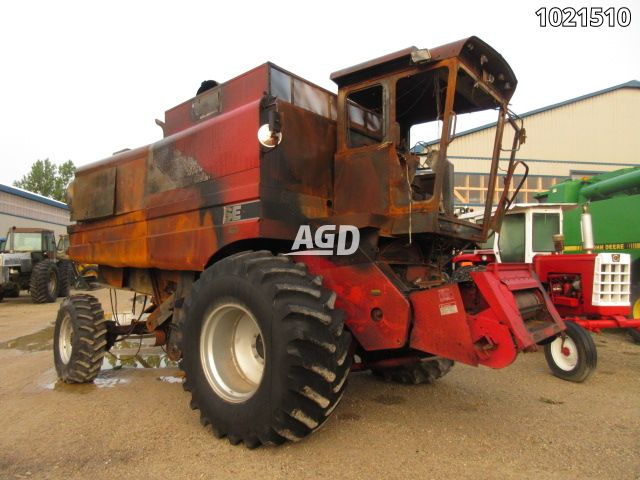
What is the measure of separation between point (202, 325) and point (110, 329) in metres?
2.38

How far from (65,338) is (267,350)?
141 inches

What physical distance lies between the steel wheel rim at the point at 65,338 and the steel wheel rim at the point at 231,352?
8.78 feet

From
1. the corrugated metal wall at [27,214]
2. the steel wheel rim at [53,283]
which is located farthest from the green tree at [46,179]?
the steel wheel rim at [53,283]

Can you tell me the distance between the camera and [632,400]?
4527mm

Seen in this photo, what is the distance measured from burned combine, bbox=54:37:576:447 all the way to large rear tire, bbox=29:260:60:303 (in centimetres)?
1185

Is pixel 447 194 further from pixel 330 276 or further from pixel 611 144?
pixel 611 144

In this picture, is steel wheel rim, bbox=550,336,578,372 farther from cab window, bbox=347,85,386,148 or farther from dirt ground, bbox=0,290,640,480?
cab window, bbox=347,85,386,148

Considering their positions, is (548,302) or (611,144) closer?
(548,302)

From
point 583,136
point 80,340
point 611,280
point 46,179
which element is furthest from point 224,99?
point 46,179

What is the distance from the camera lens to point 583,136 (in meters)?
22.7

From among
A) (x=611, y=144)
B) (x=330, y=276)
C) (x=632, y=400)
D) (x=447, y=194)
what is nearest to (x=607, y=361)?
(x=632, y=400)

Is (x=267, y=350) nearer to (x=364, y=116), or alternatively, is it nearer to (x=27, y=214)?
(x=364, y=116)

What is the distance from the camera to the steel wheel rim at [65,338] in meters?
5.38

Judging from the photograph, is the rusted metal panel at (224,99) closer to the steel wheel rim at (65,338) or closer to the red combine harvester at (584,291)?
the steel wheel rim at (65,338)
